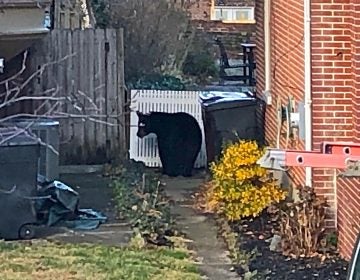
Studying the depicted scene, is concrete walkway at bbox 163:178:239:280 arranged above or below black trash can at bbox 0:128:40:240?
below

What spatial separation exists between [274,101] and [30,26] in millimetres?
3562

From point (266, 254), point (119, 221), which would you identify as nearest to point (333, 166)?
point (266, 254)

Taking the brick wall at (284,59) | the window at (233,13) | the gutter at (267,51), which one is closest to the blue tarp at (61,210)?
the brick wall at (284,59)

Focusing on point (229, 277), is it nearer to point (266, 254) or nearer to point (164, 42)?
point (266, 254)

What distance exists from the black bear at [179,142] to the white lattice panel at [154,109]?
1.48ft

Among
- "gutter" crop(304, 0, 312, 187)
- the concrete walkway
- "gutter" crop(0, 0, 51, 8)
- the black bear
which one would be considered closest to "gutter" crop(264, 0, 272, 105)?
the concrete walkway

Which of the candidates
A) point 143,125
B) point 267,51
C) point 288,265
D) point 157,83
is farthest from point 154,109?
point 288,265

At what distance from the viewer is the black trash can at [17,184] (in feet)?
34.1

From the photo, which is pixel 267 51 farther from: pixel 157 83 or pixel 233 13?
pixel 233 13

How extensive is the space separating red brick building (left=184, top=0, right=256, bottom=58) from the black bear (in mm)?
10615

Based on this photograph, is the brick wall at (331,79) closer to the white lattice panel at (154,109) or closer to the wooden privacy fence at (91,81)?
the white lattice panel at (154,109)

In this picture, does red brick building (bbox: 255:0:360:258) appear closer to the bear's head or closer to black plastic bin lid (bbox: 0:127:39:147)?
black plastic bin lid (bbox: 0:127:39:147)

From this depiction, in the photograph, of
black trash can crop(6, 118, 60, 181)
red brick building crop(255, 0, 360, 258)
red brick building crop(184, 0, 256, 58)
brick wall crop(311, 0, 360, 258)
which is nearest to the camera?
red brick building crop(255, 0, 360, 258)

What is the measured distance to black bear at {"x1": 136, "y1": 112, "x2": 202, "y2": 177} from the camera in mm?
15305
